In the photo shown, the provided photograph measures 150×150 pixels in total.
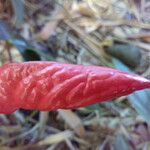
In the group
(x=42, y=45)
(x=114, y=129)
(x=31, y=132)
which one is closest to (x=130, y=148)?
(x=114, y=129)

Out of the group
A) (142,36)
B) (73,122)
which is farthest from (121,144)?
(142,36)

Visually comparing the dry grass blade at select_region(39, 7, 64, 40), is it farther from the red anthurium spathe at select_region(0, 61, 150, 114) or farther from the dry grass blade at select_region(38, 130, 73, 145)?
the red anthurium spathe at select_region(0, 61, 150, 114)

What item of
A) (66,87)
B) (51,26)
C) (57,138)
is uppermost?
(66,87)

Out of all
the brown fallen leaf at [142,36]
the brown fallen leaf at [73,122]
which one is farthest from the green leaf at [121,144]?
the brown fallen leaf at [142,36]

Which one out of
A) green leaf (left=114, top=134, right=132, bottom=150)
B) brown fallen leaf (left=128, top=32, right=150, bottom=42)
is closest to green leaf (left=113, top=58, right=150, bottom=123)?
green leaf (left=114, top=134, right=132, bottom=150)

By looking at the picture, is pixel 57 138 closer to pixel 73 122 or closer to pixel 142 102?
pixel 73 122

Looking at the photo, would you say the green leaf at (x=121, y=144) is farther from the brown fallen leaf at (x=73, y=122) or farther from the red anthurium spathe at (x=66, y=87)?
the red anthurium spathe at (x=66, y=87)

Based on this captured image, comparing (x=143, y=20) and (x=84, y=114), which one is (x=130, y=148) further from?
(x=143, y=20)
